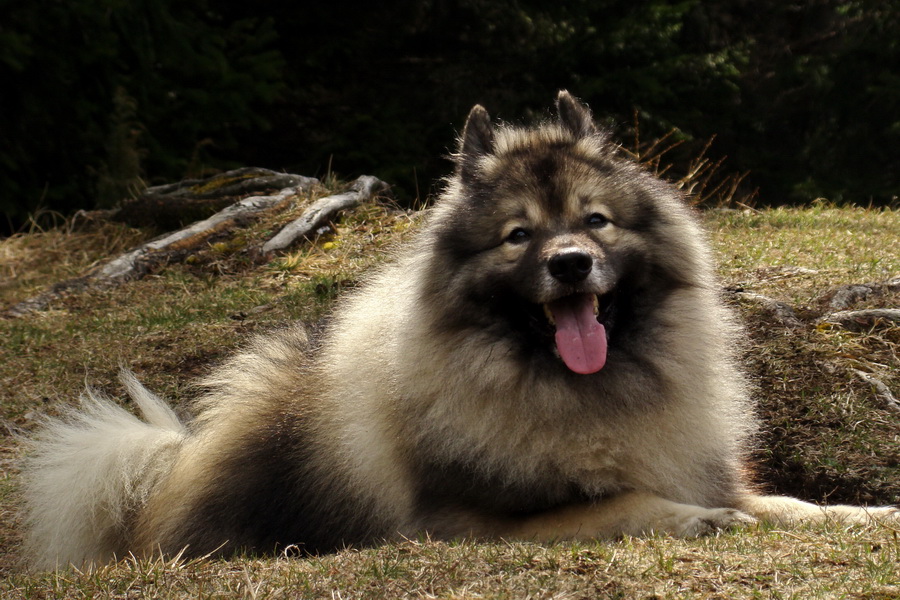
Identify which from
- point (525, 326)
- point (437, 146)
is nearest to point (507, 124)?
point (525, 326)

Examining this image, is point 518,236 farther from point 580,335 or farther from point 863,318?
point 863,318

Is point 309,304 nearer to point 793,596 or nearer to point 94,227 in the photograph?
point 94,227

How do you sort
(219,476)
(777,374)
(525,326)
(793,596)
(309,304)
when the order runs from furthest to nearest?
(309,304)
(777,374)
(219,476)
(525,326)
(793,596)

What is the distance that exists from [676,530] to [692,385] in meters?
0.68

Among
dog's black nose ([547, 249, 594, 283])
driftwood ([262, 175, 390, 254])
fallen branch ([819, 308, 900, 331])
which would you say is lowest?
driftwood ([262, 175, 390, 254])

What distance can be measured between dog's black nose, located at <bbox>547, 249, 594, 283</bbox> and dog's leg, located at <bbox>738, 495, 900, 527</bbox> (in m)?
1.11

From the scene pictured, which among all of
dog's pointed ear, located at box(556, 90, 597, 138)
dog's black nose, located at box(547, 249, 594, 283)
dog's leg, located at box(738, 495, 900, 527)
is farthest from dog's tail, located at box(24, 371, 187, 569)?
dog's leg, located at box(738, 495, 900, 527)

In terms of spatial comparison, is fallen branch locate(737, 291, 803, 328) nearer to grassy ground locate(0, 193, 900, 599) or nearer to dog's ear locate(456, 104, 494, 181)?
grassy ground locate(0, 193, 900, 599)

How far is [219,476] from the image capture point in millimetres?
3707

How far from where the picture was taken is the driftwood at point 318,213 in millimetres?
7465

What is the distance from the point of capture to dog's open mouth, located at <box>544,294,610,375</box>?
3.26 m

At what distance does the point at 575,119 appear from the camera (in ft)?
12.3

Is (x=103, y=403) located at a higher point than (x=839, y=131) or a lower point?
lower

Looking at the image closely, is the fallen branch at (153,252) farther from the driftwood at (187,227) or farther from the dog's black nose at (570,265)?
the dog's black nose at (570,265)
